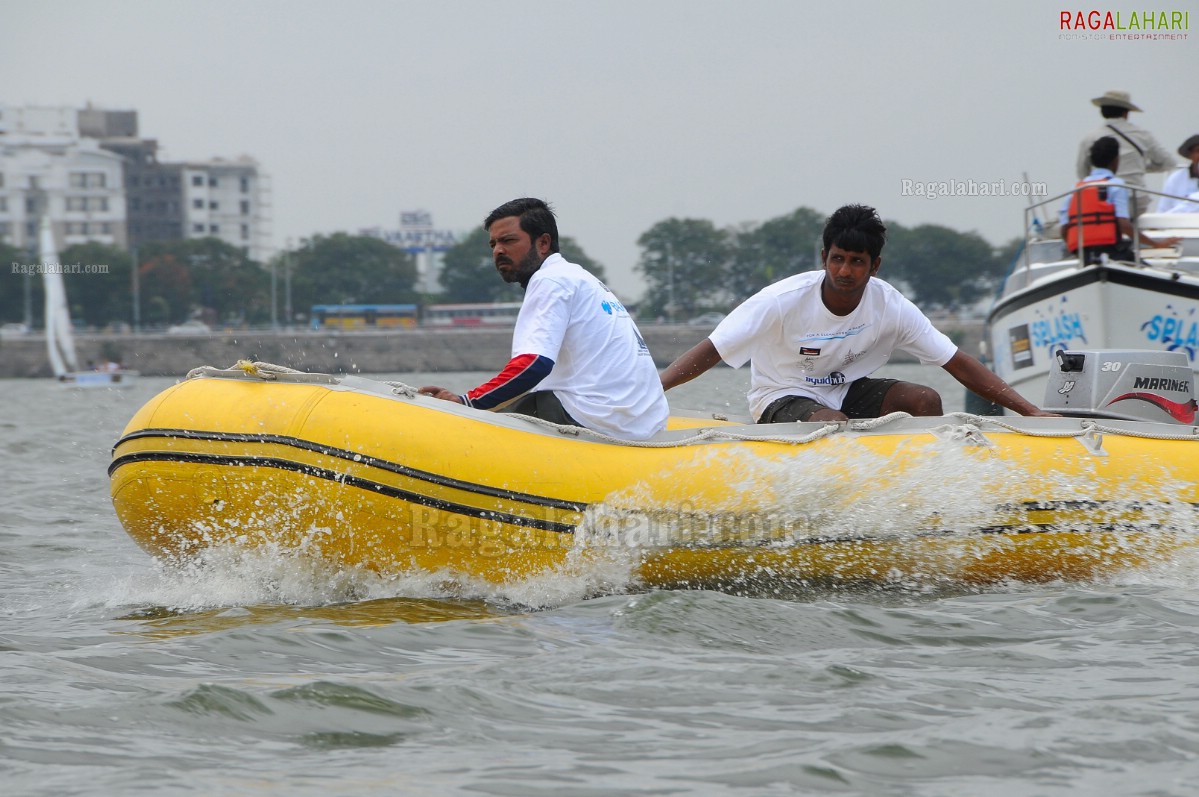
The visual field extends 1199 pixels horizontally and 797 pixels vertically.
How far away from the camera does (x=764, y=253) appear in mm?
75938

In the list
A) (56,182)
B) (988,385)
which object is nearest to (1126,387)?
(988,385)

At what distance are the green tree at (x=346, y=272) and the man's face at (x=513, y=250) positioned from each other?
221 ft

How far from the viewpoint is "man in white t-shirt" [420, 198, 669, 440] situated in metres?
4.85

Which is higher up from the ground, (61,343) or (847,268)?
(847,268)

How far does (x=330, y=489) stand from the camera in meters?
4.79

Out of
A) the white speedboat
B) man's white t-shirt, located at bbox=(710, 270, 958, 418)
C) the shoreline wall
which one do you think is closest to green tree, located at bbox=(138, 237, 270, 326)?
the shoreline wall

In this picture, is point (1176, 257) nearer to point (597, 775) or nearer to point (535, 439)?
point (535, 439)

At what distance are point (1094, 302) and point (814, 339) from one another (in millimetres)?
4439

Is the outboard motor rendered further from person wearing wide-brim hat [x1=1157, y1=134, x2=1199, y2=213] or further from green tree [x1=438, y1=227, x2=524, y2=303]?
green tree [x1=438, y1=227, x2=524, y2=303]

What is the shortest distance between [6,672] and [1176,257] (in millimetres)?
8228

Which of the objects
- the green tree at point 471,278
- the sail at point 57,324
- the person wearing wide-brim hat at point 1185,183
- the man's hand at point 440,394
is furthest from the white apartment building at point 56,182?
the man's hand at point 440,394

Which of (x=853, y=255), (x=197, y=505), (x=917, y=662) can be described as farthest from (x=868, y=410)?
(x=197, y=505)

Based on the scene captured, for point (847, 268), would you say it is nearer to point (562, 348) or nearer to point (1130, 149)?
point (562, 348)

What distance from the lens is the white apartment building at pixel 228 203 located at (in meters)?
106
